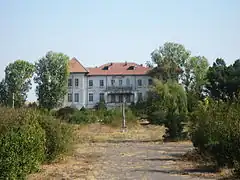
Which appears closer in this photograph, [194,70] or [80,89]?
[194,70]

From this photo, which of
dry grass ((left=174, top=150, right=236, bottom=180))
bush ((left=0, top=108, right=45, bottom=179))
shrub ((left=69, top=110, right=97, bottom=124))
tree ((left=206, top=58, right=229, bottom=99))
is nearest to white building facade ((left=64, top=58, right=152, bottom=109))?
tree ((left=206, top=58, right=229, bottom=99))

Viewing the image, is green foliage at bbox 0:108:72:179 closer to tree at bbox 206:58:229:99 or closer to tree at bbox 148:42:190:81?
tree at bbox 206:58:229:99

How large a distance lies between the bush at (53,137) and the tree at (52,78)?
214 feet

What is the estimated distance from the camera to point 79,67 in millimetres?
99125

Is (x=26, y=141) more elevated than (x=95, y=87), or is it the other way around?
(x=95, y=87)

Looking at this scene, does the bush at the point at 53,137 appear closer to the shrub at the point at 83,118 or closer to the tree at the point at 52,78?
the shrub at the point at 83,118

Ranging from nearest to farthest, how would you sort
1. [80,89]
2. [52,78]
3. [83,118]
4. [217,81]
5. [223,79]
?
[83,118] < [223,79] < [217,81] < [52,78] < [80,89]

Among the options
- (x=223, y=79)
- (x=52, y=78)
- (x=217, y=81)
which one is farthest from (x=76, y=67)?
(x=223, y=79)

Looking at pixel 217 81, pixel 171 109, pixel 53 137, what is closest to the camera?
pixel 53 137

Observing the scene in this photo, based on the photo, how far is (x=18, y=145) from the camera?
12352mm

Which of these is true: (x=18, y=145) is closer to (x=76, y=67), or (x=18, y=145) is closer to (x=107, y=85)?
(x=107, y=85)

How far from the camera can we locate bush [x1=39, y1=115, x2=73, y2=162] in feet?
64.8

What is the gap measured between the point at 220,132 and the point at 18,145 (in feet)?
24.2

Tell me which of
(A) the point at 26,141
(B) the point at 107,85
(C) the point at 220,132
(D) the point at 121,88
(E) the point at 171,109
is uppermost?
(B) the point at 107,85
